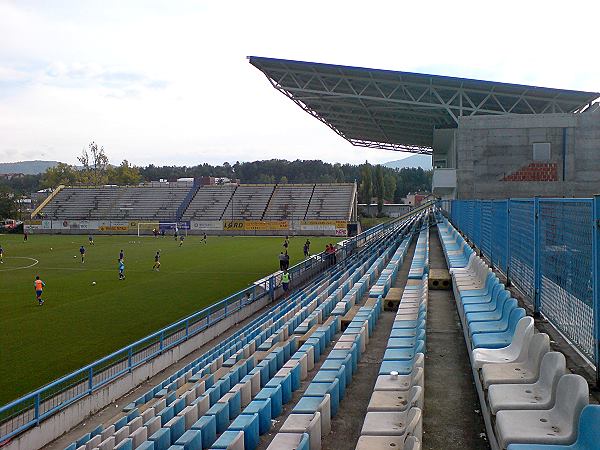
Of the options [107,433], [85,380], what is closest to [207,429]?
[107,433]

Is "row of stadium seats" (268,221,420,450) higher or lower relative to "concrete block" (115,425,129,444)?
higher

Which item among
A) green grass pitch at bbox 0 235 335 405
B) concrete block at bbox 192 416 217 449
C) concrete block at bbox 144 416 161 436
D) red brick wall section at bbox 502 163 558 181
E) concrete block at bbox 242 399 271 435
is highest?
red brick wall section at bbox 502 163 558 181

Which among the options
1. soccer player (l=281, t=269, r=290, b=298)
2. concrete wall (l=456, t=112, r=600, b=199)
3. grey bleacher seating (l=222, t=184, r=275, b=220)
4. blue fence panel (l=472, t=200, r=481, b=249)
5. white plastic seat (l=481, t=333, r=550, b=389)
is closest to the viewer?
white plastic seat (l=481, t=333, r=550, b=389)

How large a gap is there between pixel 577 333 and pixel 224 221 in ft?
174

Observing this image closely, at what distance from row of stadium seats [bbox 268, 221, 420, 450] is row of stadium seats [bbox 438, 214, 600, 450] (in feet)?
4.25

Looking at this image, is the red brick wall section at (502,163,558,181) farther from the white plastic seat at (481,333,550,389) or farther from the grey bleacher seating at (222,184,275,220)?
the grey bleacher seating at (222,184,275,220)

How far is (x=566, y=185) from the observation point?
2348 centimetres

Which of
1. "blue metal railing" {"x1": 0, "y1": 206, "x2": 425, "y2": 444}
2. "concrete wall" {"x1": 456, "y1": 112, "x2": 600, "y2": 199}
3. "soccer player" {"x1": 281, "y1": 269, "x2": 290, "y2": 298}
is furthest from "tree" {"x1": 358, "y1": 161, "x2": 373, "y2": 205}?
"blue metal railing" {"x1": 0, "y1": 206, "x2": 425, "y2": 444}

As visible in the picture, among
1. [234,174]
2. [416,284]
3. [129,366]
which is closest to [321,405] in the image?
[416,284]

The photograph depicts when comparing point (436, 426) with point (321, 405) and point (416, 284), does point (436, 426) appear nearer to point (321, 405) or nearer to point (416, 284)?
point (321, 405)

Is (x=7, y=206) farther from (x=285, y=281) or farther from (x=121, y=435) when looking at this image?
(x=121, y=435)

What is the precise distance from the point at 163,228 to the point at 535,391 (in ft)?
177

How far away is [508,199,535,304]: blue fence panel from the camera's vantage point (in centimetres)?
536

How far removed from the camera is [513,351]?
12.8ft
